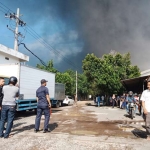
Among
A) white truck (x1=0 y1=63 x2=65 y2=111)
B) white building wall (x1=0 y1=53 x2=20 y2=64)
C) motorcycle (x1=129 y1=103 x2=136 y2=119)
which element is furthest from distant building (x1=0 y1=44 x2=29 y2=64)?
motorcycle (x1=129 y1=103 x2=136 y2=119)

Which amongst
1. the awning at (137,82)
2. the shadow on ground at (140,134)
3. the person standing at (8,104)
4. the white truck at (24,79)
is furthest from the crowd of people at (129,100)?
the white truck at (24,79)

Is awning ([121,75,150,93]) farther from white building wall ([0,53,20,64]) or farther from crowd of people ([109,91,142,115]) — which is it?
white building wall ([0,53,20,64])

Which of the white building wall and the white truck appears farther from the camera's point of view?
the white building wall

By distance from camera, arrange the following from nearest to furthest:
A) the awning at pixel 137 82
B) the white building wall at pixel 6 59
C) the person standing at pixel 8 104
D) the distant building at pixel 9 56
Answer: the person standing at pixel 8 104
the awning at pixel 137 82
the distant building at pixel 9 56
the white building wall at pixel 6 59

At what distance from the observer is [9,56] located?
19312 mm

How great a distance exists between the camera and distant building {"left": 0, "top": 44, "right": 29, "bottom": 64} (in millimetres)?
17859

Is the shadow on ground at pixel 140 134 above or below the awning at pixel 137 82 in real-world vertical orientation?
below

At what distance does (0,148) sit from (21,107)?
704cm

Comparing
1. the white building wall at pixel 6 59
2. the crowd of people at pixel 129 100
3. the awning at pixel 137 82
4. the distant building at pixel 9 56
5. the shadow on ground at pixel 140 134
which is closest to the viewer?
the shadow on ground at pixel 140 134

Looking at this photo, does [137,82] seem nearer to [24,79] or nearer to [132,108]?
[132,108]

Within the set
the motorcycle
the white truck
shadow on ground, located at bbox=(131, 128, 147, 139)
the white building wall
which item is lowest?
shadow on ground, located at bbox=(131, 128, 147, 139)

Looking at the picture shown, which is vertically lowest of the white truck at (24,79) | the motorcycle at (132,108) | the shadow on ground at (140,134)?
the shadow on ground at (140,134)

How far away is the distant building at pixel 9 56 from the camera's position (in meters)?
17.9

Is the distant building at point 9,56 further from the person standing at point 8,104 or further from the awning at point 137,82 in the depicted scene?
the person standing at point 8,104
